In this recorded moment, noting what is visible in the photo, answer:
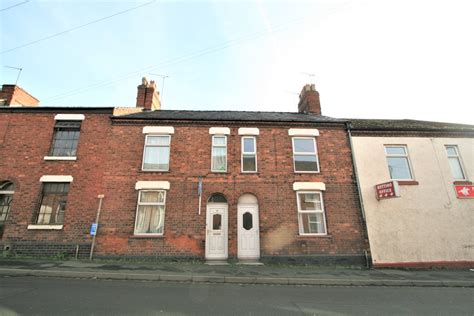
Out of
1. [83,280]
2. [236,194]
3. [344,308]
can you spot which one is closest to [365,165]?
[236,194]

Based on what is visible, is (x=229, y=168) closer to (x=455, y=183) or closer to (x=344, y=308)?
(x=344, y=308)

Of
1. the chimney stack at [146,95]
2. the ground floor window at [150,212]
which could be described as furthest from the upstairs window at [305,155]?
the chimney stack at [146,95]

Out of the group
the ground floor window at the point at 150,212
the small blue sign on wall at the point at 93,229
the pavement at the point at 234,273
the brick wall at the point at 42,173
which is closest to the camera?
the pavement at the point at 234,273

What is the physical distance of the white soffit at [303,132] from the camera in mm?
11602

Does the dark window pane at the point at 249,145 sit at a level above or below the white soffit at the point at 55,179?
above

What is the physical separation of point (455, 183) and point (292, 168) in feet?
26.0

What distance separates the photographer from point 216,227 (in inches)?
405

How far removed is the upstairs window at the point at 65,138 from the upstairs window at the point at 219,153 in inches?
260

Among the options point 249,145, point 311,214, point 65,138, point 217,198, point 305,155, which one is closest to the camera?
point 311,214

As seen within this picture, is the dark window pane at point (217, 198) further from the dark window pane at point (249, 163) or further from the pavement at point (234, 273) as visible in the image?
the pavement at point (234, 273)

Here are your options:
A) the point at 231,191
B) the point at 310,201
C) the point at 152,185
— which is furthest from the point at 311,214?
the point at 152,185

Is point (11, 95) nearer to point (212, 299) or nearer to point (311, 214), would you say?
Result: point (212, 299)

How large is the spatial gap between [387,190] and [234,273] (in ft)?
24.4

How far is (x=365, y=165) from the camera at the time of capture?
11.2 meters
